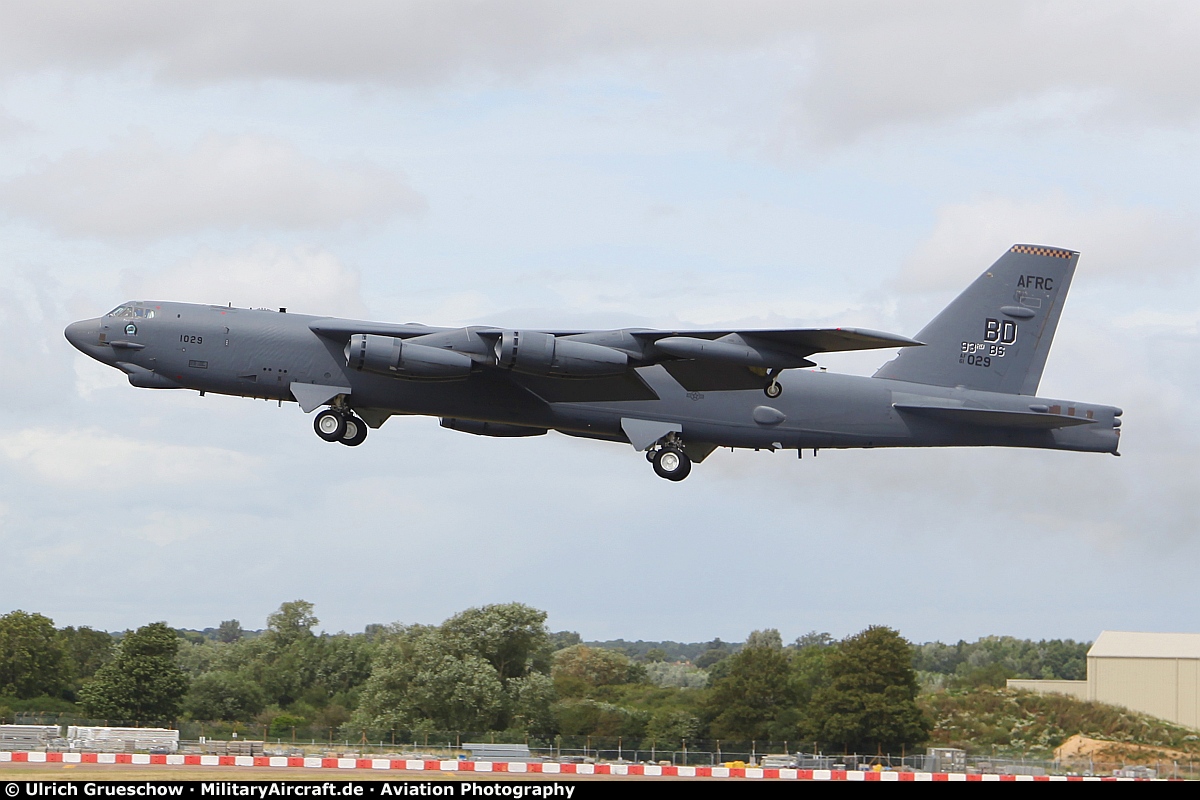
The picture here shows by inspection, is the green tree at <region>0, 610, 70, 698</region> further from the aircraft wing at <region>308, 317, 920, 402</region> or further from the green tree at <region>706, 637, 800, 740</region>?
the aircraft wing at <region>308, 317, 920, 402</region>

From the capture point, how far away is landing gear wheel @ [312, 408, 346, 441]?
2836 centimetres

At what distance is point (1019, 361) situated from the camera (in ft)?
111

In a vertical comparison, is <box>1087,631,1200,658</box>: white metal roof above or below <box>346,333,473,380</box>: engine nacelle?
below

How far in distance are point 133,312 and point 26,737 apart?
18692 mm

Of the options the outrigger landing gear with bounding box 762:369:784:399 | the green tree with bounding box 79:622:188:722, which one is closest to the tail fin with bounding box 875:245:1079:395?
the outrigger landing gear with bounding box 762:369:784:399

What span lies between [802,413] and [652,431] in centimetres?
347

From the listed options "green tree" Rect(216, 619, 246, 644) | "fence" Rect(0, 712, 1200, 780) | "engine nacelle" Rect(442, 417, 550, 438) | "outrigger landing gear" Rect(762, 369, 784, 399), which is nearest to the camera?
"outrigger landing gear" Rect(762, 369, 784, 399)

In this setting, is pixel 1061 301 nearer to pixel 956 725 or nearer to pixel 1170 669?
pixel 956 725

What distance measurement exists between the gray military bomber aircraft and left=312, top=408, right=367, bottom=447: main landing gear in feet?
0.10

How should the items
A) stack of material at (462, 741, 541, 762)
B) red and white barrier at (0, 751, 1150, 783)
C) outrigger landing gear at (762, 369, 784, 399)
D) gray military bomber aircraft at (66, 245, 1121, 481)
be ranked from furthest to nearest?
stack of material at (462, 741, 541, 762), red and white barrier at (0, 751, 1150, 783), outrigger landing gear at (762, 369, 784, 399), gray military bomber aircraft at (66, 245, 1121, 481)

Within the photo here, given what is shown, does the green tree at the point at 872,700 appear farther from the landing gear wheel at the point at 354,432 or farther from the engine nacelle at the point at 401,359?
the engine nacelle at the point at 401,359

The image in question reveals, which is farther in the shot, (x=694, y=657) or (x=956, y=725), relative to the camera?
(x=694, y=657)

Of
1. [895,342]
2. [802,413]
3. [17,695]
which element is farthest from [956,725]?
[17,695]

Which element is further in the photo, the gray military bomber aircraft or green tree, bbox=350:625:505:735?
green tree, bbox=350:625:505:735
